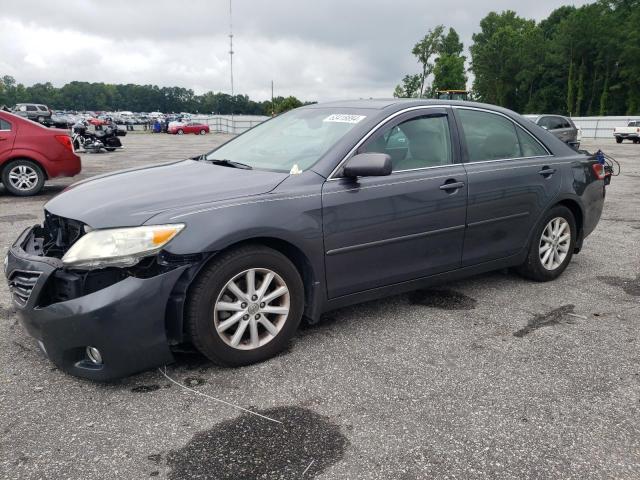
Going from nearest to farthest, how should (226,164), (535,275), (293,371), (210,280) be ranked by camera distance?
(210,280), (293,371), (226,164), (535,275)

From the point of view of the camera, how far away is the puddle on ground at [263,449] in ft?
7.59

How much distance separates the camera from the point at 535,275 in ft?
Answer: 15.8

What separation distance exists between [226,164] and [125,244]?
4.16 feet

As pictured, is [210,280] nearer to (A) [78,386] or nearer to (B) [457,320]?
(A) [78,386]

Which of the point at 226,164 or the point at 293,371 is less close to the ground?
→ the point at 226,164

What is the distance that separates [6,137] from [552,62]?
82265 millimetres

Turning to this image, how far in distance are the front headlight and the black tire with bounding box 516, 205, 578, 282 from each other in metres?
3.13

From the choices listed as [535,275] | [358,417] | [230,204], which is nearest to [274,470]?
[358,417]

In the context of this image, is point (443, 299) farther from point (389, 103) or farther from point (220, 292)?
point (220, 292)

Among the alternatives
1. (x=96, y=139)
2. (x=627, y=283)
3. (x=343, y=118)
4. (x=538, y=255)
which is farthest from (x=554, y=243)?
(x=96, y=139)

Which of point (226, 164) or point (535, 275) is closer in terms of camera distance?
point (226, 164)

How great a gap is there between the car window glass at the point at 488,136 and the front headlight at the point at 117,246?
2.46m

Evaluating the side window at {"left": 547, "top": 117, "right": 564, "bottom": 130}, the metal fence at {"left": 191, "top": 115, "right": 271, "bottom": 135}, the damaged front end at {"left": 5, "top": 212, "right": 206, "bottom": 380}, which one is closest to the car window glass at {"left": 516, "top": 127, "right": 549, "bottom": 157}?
the damaged front end at {"left": 5, "top": 212, "right": 206, "bottom": 380}

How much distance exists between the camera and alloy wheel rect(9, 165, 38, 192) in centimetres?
959
